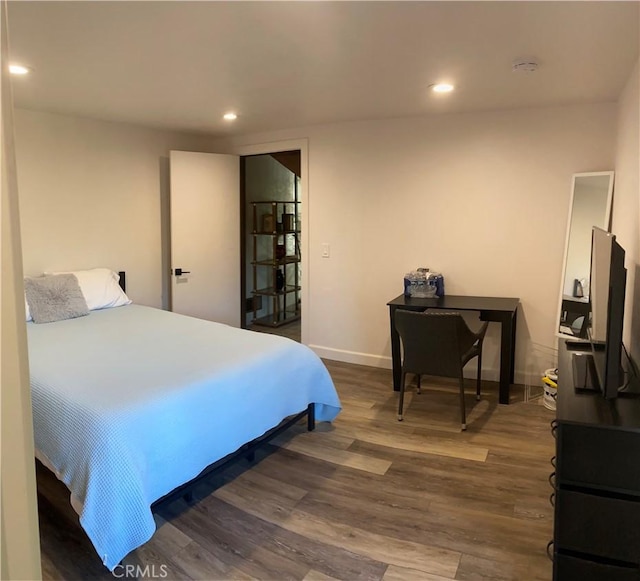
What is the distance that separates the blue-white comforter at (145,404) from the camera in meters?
1.79

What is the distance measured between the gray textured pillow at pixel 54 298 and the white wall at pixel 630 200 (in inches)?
142

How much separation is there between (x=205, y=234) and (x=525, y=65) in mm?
3324

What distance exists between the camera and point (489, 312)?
3393 mm

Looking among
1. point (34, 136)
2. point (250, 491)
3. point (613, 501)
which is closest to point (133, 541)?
point (250, 491)

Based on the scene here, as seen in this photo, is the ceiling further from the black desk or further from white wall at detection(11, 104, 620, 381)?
the black desk

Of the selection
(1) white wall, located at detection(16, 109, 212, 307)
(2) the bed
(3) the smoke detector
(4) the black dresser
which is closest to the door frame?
(1) white wall, located at detection(16, 109, 212, 307)

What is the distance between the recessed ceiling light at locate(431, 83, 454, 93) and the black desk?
1.49 metres

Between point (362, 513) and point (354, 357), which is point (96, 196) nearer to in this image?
point (354, 357)

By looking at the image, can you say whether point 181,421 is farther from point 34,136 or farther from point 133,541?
point 34,136

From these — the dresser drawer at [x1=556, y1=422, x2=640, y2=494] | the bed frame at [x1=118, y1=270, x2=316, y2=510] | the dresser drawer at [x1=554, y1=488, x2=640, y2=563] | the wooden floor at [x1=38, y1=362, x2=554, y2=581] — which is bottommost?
the wooden floor at [x1=38, y1=362, x2=554, y2=581]

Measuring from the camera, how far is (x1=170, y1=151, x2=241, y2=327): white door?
15.3 ft

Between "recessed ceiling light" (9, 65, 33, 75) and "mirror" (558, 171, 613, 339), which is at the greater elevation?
"recessed ceiling light" (9, 65, 33, 75)

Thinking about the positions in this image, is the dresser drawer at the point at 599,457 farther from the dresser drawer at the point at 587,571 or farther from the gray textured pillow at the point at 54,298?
the gray textured pillow at the point at 54,298

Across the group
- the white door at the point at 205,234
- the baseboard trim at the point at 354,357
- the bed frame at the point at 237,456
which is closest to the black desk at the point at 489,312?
the baseboard trim at the point at 354,357
